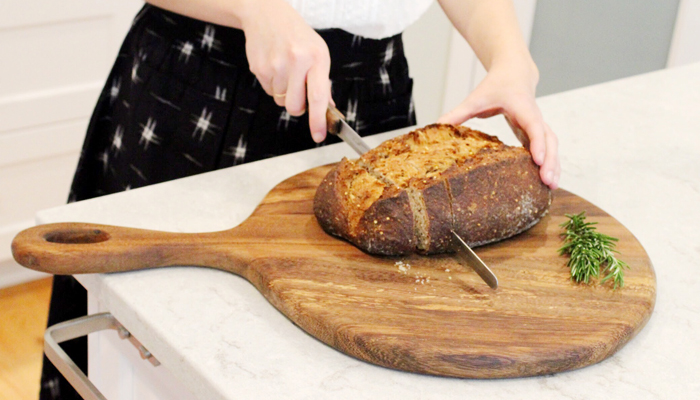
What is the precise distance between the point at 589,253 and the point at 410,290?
233 millimetres

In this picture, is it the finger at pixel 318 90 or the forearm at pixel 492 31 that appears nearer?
the finger at pixel 318 90

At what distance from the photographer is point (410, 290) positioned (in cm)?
86

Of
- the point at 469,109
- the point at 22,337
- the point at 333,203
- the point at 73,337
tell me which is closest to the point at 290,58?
the point at 333,203

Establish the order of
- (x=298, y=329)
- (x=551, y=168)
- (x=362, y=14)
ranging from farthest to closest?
(x=362, y=14) → (x=551, y=168) → (x=298, y=329)

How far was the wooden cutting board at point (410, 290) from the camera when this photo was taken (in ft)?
2.52

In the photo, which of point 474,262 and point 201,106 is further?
point 201,106

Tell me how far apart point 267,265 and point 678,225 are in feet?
2.08

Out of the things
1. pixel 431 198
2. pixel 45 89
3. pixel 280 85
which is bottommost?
pixel 45 89

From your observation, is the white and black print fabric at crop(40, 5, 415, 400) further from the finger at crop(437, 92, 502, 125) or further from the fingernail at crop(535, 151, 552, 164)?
the fingernail at crop(535, 151, 552, 164)

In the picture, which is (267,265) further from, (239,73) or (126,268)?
(239,73)

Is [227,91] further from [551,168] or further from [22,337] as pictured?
[22,337]

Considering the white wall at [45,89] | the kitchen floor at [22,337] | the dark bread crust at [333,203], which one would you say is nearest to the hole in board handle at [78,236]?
the dark bread crust at [333,203]

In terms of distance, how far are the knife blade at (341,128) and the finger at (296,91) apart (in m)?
0.04

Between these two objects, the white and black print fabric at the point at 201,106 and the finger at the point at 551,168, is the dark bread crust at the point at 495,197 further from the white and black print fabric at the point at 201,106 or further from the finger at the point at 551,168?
the white and black print fabric at the point at 201,106
